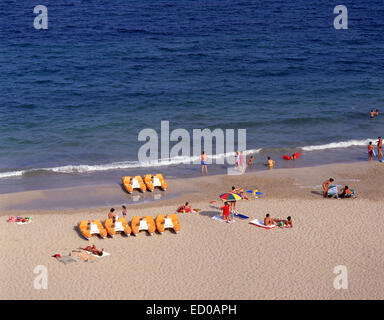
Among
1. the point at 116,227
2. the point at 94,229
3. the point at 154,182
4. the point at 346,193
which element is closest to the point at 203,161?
the point at 154,182

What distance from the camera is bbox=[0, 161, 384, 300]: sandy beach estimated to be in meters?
15.0

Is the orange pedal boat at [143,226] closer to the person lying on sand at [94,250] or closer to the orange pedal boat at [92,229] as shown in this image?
the orange pedal boat at [92,229]

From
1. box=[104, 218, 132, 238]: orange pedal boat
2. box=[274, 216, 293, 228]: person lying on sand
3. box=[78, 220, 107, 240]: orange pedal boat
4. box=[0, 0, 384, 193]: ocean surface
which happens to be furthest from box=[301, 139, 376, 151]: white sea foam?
box=[78, 220, 107, 240]: orange pedal boat

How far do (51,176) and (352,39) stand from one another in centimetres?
3137

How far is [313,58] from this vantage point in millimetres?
40406

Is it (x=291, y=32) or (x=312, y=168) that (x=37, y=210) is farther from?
(x=291, y=32)

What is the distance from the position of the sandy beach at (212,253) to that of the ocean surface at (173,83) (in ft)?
15.7

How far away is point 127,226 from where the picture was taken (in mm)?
18016

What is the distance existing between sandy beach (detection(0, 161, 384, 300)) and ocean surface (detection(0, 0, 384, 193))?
4.77 metres

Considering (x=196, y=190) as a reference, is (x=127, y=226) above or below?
below

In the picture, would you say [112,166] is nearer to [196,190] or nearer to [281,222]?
[196,190]

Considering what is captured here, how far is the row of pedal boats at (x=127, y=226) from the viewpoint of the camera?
1784 centimetres

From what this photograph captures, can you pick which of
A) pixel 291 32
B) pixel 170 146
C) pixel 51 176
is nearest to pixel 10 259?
pixel 51 176

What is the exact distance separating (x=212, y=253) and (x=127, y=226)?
326 centimetres
